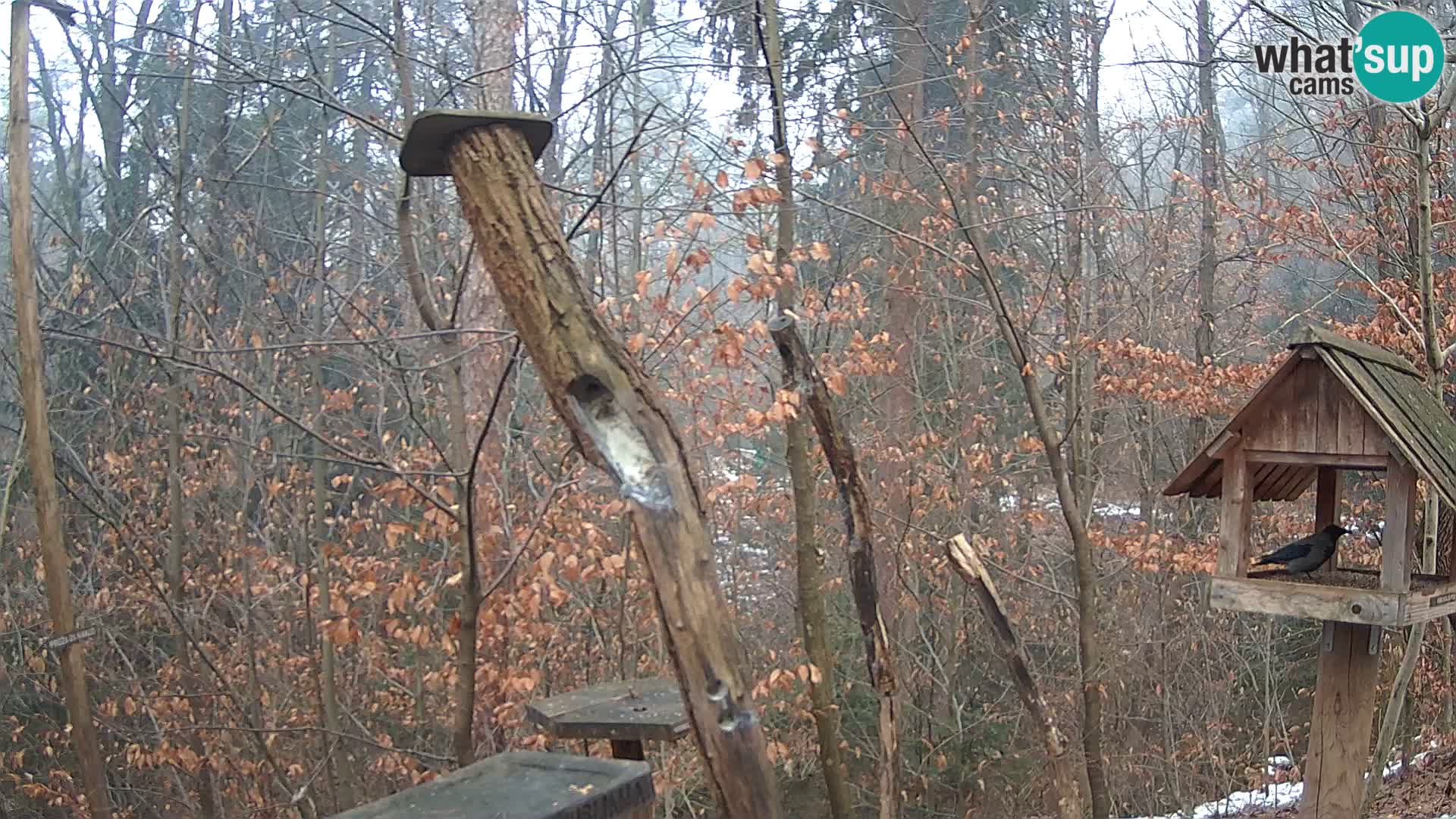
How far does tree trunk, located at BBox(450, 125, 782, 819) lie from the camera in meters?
2.42

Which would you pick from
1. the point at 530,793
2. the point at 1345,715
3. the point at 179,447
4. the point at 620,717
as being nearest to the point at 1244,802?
the point at 1345,715

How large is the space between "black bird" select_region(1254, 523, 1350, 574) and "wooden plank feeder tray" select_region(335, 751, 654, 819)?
2.39 metres

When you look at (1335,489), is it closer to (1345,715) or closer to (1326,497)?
(1326,497)

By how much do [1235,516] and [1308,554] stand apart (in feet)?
0.86

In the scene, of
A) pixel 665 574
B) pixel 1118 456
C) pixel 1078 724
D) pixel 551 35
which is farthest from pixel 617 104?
pixel 665 574

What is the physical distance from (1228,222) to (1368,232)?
382cm

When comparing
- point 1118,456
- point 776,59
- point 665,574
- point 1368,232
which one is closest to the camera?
point 665,574

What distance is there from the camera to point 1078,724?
8.74 meters

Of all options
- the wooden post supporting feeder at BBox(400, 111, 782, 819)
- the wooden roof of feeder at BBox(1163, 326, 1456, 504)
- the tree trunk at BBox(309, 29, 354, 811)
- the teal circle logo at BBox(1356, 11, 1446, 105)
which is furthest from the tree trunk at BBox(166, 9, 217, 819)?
the teal circle logo at BBox(1356, 11, 1446, 105)

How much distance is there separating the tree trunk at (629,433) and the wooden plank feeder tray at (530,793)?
10.3 inches

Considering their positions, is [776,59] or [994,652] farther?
[994,652]

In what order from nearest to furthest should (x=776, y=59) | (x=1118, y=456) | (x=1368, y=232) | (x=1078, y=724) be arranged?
(x=776, y=59), (x=1368, y=232), (x=1078, y=724), (x=1118, y=456)

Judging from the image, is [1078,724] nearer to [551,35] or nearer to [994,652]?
[994,652]

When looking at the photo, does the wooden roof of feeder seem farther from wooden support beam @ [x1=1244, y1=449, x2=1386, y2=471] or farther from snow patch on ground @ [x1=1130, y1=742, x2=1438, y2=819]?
snow patch on ground @ [x1=1130, y1=742, x2=1438, y2=819]
